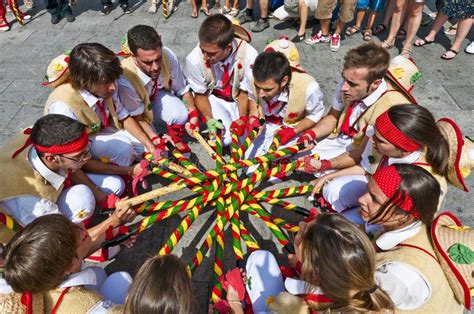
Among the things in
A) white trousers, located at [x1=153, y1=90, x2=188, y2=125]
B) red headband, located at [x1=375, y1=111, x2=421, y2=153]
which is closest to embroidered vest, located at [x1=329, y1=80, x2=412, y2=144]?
red headband, located at [x1=375, y1=111, x2=421, y2=153]

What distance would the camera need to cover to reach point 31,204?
110 inches

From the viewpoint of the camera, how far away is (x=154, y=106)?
15.0 feet

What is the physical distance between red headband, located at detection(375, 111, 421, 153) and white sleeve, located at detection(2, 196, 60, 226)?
276 centimetres

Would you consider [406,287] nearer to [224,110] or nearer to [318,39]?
[224,110]

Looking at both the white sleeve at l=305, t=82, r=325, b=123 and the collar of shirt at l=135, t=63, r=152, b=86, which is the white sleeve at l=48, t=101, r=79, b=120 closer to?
the collar of shirt at l=135, t=63, r=152, b=86

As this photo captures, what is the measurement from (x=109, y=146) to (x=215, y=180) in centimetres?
123

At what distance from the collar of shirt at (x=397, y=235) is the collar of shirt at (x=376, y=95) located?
1.51 m

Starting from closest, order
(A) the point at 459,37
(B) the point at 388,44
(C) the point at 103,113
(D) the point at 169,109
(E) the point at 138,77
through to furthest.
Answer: (C) the point at 103,113
(E) the point at 138,77
(D) the point at 169,109
(A) the point at 459,37
(B) the point at 388,44

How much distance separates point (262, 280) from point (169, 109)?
257 cm

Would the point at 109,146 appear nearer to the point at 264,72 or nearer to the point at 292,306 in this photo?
the point at 264,72

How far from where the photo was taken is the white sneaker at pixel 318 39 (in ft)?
22.0

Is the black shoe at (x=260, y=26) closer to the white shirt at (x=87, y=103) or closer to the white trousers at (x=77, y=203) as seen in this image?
the white shirt at (x=87, y=103)

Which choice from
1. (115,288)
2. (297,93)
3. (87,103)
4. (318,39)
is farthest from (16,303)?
(318,39)

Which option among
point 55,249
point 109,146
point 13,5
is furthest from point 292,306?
point 13,5
